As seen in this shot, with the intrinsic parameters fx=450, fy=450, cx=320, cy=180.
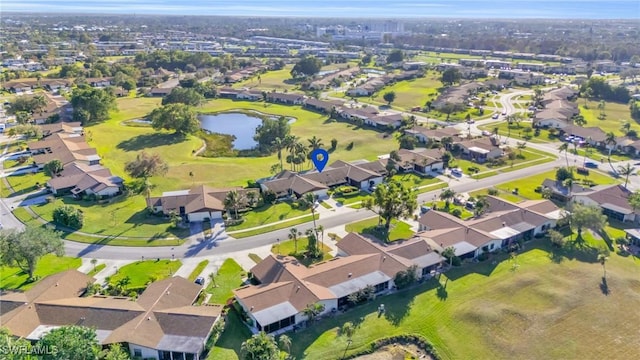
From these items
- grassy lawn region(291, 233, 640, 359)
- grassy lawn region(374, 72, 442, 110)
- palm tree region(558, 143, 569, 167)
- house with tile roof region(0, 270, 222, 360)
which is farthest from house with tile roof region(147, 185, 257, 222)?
grassy lawn region(374, 72, 442, 110)

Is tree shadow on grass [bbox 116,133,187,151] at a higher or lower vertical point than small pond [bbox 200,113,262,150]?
higher

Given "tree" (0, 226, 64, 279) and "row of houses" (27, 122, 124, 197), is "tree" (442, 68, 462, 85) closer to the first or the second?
"row of houses" (27, 122, 124, 197)

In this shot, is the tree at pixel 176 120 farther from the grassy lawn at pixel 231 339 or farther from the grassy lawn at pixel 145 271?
the grassy lawn at pixel 231 339

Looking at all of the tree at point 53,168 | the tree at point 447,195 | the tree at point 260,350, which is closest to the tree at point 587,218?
the tree at point 447,195

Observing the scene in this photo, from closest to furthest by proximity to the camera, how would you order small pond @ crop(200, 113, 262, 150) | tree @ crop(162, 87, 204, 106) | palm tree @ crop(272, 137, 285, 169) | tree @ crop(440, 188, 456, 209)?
tree @ crop(440, 188, 456, 209) → palm tree @ crop(272, 137, 285, 169) → small pond @ crop(200, 113, 262, 150) → tree @ crop(162, 87, 204, 106)

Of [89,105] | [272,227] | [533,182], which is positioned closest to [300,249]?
[272,227]

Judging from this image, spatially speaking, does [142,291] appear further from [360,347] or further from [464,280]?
[464,280]
